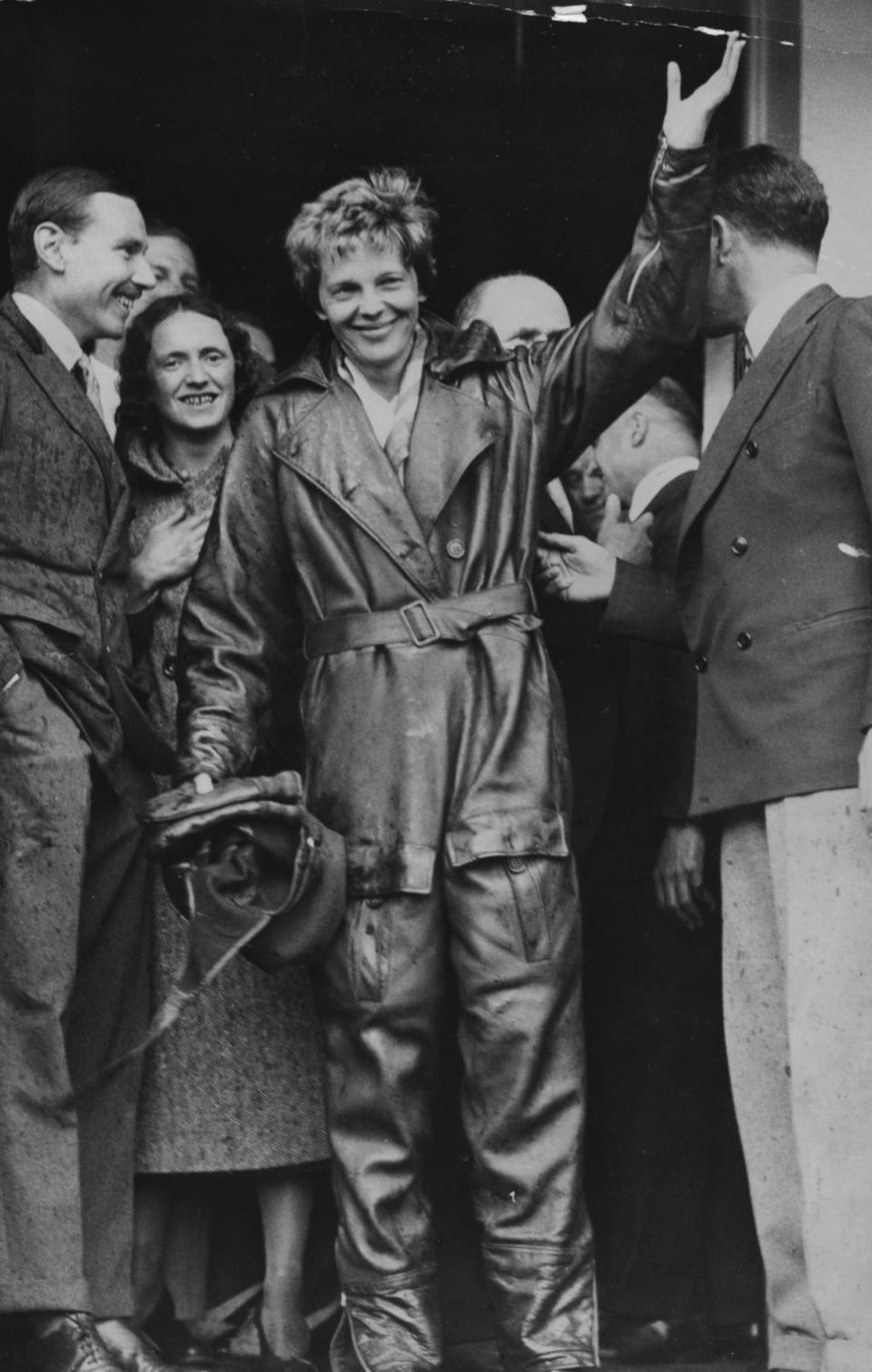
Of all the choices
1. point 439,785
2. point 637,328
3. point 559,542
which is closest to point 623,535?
point 559,542

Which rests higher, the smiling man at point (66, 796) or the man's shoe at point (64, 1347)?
the smiling man at point (66, 796)

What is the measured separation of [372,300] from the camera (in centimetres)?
490

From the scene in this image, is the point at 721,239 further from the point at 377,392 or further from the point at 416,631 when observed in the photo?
the point at 416,631

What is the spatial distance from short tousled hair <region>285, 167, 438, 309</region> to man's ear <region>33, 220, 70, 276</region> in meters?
0.46

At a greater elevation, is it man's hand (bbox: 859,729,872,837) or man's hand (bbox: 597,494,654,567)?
man's hand (bbox: 597,494,654,567)

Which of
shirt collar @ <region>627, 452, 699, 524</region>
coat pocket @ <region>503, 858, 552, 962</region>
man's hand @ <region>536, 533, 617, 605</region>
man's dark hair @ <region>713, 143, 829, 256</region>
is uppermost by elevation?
man's dark hair @ <region>713, 143, 829, 256</region>

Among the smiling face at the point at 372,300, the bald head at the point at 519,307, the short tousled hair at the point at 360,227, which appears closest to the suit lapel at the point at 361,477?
the smiling face at the point at 372,300

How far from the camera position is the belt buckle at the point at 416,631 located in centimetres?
478

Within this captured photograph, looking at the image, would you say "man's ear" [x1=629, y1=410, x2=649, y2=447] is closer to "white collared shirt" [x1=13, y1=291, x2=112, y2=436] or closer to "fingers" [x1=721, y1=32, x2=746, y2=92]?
"fingers" [x1=721, y1=32, x2=746, y2=92]

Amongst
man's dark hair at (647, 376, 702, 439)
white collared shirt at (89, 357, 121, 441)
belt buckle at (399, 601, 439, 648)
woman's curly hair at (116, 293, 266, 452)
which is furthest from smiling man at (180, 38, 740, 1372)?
man's dark hair at (647, 376, 702, 439)

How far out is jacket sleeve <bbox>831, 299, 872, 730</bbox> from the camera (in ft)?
14.4

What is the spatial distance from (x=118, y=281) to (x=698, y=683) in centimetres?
144

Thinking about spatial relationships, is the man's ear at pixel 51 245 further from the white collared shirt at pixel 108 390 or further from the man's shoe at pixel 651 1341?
the man's shoe at pixel 651 1341

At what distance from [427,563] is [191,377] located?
0.82 metres
